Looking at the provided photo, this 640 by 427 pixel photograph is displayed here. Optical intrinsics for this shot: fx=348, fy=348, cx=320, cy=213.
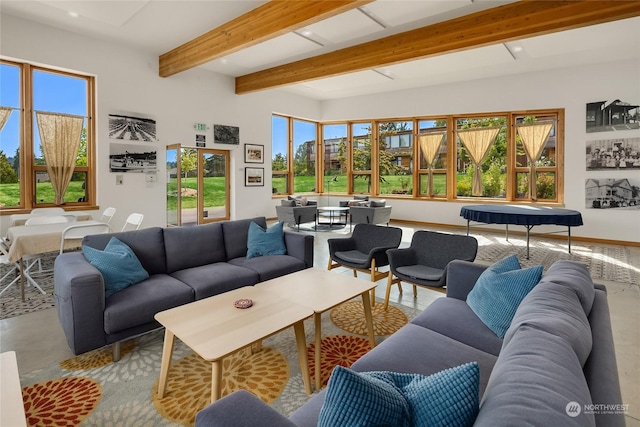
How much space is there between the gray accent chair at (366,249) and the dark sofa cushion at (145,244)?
173cm

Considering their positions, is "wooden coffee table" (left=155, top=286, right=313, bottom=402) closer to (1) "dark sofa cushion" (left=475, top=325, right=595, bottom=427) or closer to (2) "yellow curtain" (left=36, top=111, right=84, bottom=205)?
(1) "dark sofa cushion" (left=475, top=325, right=595, bottom=427)

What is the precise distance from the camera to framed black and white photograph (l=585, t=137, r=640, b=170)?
6891 millimetres

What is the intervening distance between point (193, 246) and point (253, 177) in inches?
238

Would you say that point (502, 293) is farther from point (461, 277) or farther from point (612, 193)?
point (612, 193)

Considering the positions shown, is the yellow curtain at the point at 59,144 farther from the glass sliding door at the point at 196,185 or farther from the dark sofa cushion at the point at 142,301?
the dark sofa cushion at the point at 142,301

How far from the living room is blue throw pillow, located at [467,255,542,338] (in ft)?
19.1

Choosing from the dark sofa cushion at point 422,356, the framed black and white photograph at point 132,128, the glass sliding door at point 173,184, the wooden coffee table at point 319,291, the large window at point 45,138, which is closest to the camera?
the dark sofa cushion at point 422,356

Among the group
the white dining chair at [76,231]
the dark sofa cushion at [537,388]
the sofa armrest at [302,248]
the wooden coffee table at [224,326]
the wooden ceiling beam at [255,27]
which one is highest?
the wooden ceiling beam at [255,27]

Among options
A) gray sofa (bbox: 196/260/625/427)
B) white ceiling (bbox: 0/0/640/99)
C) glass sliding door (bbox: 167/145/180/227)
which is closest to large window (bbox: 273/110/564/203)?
white ceiling (bbox: 0/0/640/99)

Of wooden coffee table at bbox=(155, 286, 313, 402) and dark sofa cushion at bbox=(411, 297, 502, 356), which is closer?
wooden coffee table at bbox=(155, 286, 313, 402)

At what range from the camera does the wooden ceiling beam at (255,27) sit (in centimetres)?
417

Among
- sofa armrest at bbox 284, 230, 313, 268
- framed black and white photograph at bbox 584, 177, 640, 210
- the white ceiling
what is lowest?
sofa armrest at bbox 284, 230, 313, 268

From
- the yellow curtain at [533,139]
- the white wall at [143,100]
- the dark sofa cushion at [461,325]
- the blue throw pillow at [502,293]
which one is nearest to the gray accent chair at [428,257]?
the dark sofa cushion at [461,325]

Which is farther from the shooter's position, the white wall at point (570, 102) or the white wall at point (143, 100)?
the white wall at point (570, 102)
